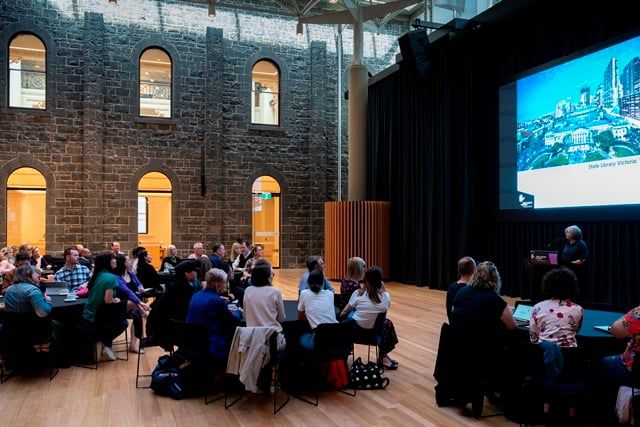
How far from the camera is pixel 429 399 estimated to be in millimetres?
4473

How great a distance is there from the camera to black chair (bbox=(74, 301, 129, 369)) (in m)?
5.22

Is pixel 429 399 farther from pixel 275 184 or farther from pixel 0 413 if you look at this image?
pixel 275 184

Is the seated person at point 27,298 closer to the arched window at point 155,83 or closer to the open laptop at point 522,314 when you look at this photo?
the open laptop at point 522,314

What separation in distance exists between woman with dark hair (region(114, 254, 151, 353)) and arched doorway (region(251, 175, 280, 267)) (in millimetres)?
8780

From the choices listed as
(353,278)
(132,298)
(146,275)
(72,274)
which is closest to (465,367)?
(353,278)

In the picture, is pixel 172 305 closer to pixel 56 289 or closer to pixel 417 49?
pixel 56 289

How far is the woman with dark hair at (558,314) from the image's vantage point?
11.6 ft

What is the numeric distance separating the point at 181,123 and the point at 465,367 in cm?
1225

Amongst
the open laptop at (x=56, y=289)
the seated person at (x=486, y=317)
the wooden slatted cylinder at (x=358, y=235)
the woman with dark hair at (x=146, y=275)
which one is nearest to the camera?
the seated person at (x=486, y=317)

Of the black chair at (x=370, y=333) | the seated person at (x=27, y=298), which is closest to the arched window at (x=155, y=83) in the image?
the seated person at (x=27, y=298)

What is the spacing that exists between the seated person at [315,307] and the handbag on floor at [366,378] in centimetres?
55

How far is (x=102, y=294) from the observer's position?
518cm

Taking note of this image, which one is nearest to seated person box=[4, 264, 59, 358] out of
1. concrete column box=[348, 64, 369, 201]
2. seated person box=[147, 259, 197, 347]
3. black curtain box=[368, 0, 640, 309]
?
seated person box=[147, 259, 197, 347]

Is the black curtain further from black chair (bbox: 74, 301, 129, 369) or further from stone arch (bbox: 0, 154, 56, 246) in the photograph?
stone arch (bbox: 0, 154, 56, 246)
